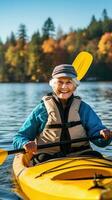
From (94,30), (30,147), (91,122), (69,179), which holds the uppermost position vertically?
(94,30)

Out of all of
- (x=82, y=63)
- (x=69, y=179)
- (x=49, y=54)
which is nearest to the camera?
(x=69, y=179)

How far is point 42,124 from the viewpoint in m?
6.94

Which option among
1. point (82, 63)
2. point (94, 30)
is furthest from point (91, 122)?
point (94, 30)

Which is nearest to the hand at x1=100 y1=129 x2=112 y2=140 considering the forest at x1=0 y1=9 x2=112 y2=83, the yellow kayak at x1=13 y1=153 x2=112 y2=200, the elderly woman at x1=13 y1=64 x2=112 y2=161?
the elderly woman at x1=13 y1=64 x2=112 y2=161

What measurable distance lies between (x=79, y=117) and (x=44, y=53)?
75.3 metres

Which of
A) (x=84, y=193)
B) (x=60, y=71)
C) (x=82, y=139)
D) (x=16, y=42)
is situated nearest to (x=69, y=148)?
(x=82, y=139)

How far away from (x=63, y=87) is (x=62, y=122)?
1.54 feet

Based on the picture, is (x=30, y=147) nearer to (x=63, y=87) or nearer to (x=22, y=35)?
(x=63, y=87)

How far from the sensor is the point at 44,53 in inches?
3223

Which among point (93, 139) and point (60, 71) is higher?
point (60, 71)

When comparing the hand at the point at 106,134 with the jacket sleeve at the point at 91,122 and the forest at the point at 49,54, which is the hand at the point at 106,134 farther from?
the forest at the point at 49,54

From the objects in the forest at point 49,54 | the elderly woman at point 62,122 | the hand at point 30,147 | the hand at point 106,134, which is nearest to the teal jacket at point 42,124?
the elderly woman at point 62,122

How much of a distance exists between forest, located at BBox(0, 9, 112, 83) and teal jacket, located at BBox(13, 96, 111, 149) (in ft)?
220

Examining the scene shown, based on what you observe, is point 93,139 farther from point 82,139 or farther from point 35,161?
point 35,161
